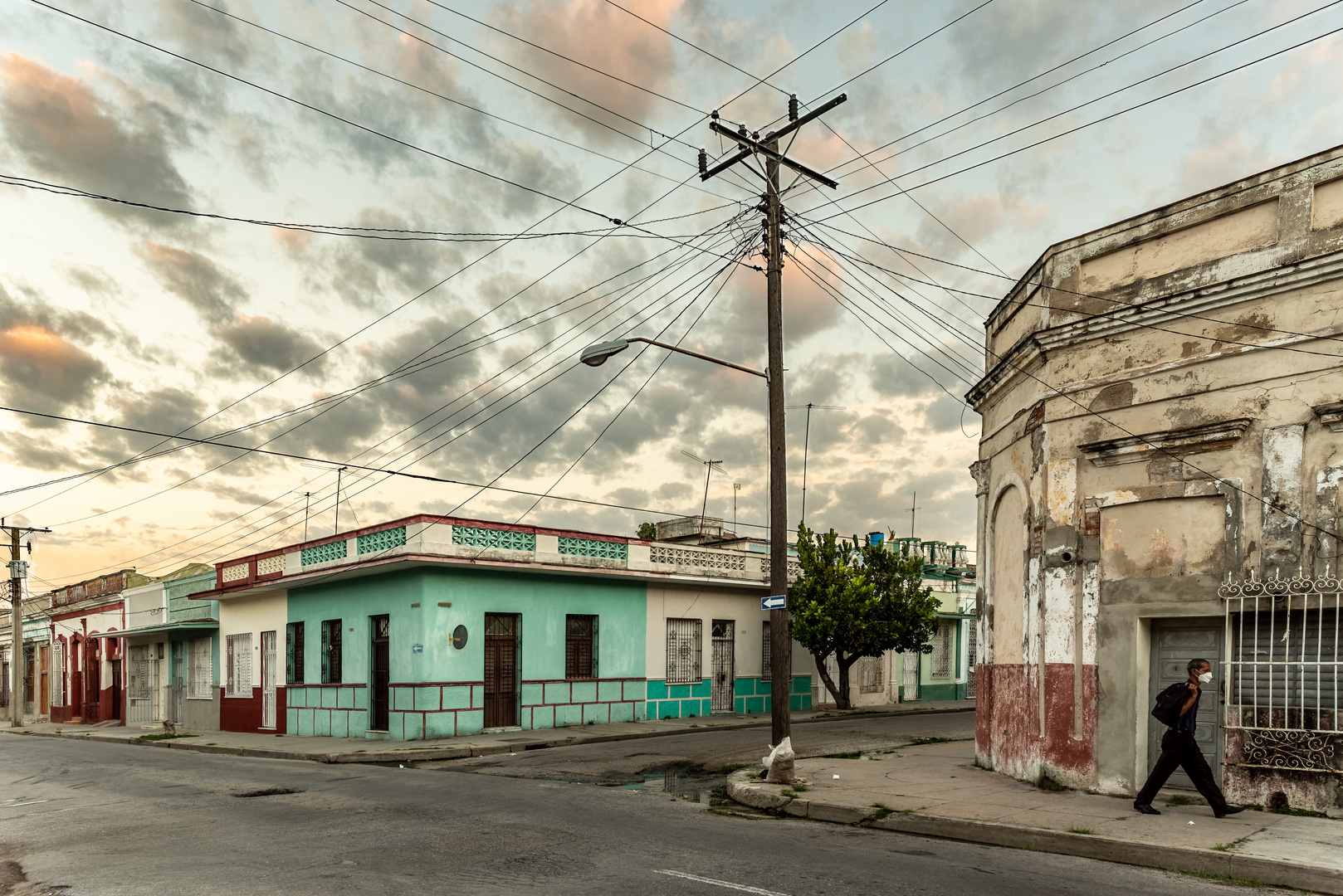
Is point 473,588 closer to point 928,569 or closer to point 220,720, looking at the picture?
point 220,720

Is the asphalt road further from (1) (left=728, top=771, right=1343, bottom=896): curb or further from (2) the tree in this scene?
(2) the tree

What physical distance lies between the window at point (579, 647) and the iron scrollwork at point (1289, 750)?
53.5 ft

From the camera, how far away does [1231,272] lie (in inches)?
422

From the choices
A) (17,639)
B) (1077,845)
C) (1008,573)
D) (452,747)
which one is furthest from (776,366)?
(17,639)

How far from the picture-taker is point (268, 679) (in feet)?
90.1

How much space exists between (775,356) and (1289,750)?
766cm

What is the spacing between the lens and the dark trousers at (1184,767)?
9.48 meters

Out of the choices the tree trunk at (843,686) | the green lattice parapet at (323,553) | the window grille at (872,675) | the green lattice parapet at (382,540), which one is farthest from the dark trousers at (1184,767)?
the window grille at (872,675)

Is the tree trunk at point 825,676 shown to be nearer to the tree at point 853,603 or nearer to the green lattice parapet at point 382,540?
the tree at point 853,603

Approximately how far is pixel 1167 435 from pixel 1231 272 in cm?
192

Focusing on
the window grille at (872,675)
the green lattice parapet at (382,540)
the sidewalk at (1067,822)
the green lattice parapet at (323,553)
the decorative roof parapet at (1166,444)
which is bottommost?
the window grille at (872,675)

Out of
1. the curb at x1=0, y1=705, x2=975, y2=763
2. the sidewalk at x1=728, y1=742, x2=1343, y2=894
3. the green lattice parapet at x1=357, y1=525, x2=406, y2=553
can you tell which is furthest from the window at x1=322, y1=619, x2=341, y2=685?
the sidewalk at x1=728, y1=742, x2=1343, y2=894

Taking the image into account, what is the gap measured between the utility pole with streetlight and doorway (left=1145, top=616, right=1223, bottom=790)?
438cm

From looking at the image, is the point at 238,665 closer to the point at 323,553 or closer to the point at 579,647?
the point at 323,553
